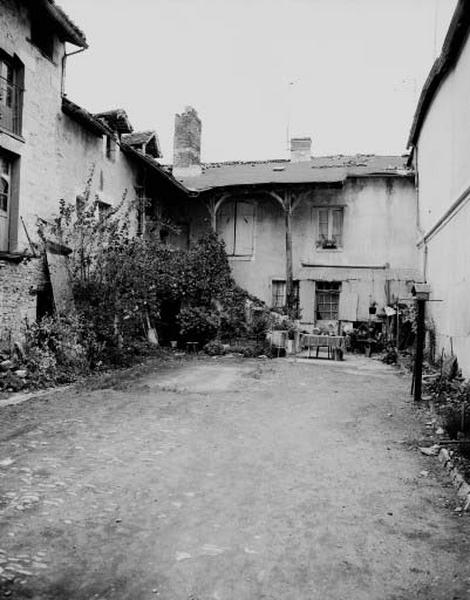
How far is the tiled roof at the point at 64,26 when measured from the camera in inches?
432

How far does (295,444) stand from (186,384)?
4319 millimetres

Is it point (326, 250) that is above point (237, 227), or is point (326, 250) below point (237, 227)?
below

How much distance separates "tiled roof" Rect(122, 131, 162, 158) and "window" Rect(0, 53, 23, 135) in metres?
6.01

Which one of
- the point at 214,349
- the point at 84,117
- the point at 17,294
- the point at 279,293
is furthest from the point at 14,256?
the point at 279,293

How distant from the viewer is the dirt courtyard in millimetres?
3199

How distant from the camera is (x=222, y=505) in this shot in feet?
14.4

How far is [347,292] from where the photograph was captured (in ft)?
61.9

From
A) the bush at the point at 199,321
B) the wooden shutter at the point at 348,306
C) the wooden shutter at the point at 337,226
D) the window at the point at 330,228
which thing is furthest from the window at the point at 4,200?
the wooden shutter at the point at 337,226

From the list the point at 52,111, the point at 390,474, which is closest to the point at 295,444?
the point at 390,474

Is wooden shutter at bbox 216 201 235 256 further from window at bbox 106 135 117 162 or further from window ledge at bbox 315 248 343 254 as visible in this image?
window at bbox 106 135 117 162

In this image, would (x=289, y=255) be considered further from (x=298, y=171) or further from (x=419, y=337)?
(x=419, y=337)

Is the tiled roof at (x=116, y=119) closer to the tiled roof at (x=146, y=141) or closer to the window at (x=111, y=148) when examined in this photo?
the window at (x=111, y=148)

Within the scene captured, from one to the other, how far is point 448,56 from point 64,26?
866cm

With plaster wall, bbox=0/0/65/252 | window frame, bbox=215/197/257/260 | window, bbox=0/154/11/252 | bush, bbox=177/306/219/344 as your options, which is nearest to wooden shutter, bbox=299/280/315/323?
window frame, bbox=215/197/257/260
